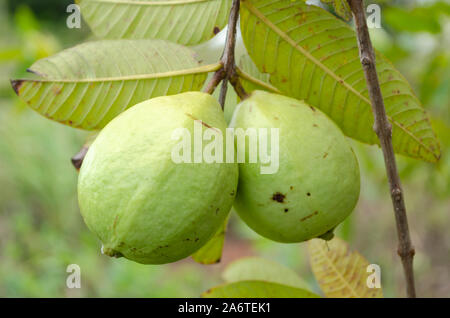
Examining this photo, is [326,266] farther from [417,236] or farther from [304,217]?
[417,236]

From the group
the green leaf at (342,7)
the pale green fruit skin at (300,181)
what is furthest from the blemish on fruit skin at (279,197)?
the green leaf at (342,7)

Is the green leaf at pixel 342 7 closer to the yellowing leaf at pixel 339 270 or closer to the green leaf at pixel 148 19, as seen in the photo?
the green leaf at pixel 148 19

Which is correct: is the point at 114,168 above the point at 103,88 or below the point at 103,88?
below

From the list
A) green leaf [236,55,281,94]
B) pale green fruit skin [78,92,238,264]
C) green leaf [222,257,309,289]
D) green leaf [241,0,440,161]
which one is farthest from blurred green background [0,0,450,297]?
pale green fruit skin [78,92,238,264]

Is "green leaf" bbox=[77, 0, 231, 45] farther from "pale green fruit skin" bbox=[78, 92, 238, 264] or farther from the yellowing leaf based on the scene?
the yellowing leaf

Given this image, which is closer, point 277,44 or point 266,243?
point 277,44

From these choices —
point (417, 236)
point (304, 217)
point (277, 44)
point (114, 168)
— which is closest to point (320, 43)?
point (277, 44)

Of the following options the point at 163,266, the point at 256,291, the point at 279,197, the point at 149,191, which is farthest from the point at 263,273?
the point at 163,266
